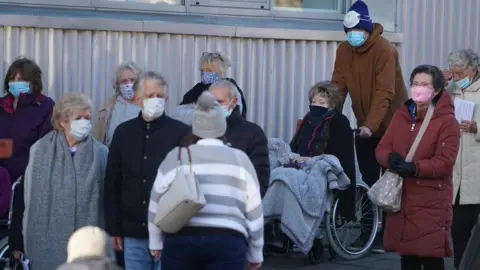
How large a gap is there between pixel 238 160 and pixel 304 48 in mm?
5130

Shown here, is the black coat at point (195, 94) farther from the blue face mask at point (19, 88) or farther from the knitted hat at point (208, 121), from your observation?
the knitted hat at point (208, 121)

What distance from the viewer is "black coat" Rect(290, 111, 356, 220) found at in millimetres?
9938

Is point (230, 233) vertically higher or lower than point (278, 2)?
lower

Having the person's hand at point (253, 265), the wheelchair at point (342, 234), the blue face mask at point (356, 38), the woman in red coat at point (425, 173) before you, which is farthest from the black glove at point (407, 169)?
the blue face mask at point (356, 38)

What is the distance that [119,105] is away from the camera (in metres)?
9.04

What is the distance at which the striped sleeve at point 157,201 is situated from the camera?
6375mm

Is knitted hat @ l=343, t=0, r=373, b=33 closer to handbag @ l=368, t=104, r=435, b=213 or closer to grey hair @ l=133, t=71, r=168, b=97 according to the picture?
handbag @ l=368, t=104, r=435, b=213

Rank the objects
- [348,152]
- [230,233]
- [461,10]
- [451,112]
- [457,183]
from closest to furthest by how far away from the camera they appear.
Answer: [230,233], [451,112], [457,183], [348,152], [461,10]

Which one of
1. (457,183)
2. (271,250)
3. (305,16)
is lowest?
(271,250)

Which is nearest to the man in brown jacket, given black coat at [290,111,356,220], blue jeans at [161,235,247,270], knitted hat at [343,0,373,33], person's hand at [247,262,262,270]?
knitted hat at [343,0,373,33]

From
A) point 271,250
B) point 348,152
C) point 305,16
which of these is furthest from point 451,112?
point 305,16

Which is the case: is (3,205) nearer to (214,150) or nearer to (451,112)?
(214,150)

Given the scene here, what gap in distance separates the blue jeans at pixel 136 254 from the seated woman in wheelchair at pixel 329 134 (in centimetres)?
280

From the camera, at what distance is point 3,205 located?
831 centimetres
